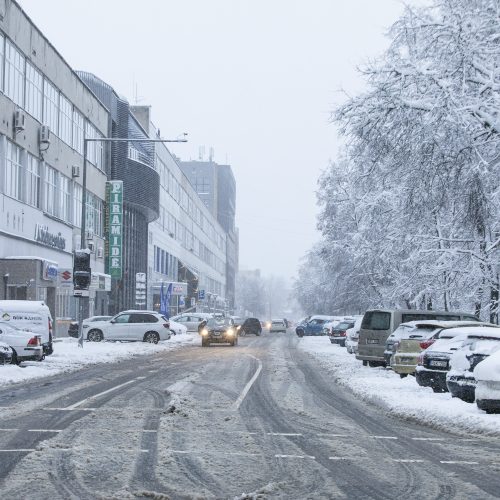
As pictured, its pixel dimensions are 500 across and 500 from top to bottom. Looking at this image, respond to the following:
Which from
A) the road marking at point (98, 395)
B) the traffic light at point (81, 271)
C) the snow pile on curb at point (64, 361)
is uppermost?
the traffic light at point (81, 271)

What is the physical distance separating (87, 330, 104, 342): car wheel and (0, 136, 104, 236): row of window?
729cm

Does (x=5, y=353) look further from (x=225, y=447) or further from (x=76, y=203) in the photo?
(x=76, y=203)

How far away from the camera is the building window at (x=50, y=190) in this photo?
48656mm

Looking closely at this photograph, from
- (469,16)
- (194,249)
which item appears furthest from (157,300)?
(469,16)

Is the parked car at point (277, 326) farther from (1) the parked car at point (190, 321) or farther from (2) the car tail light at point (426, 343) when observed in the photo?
(2) the car tail light at point (426, 343)

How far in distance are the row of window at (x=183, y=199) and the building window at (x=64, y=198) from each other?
35723mm

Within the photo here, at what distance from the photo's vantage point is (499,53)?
19297 millimetres

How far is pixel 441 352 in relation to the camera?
1812cm

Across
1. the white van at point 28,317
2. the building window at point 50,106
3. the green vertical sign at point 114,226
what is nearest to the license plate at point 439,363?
the white van at point 28,317

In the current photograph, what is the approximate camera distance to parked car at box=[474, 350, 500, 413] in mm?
13695

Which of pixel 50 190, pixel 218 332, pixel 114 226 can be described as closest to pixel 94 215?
pixel 114 226

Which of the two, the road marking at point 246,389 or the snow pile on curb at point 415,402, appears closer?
the snow pile on curb at point 415,402

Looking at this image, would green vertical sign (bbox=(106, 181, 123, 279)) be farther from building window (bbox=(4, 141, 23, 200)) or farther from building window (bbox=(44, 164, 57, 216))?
building window (bbox=(4, 141, 23, 200))

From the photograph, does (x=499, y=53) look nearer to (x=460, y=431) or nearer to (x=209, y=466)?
(x=460, y=431)
